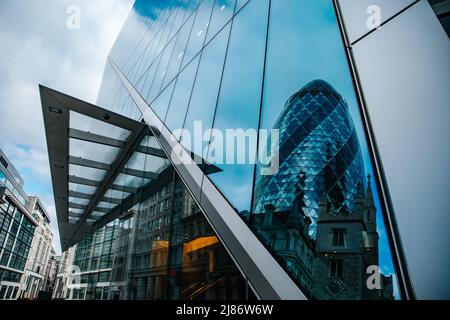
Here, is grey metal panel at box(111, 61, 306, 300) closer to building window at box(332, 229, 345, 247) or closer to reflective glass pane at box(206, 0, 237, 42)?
building window at box(332, 229, 345, 247)

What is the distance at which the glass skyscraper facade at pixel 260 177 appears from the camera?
94.4 inches

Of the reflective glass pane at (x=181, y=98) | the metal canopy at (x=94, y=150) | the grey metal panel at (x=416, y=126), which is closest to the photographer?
the grey metal panel at (x=416, y=126)

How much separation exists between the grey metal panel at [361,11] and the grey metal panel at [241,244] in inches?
98.2

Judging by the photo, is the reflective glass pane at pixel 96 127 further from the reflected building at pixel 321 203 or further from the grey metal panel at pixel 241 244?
the reflected building at pixel 321 203

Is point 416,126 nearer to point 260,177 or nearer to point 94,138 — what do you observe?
point 260,177

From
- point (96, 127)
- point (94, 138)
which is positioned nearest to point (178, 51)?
point (96, 127)

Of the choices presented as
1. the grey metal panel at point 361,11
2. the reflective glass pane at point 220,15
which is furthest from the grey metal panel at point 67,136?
the grey metal panel at point 361,11

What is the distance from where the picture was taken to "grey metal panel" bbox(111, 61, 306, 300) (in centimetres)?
265

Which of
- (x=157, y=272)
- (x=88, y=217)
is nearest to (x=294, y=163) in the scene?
(x=157, y=272)

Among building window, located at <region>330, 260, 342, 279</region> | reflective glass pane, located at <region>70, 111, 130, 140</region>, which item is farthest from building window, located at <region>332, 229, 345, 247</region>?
reflective glass pane, located at <region>70, 111, 130, 140</region>

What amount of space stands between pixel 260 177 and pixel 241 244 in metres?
0.88

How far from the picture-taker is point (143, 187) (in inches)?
344

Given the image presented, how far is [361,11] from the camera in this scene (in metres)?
2.98

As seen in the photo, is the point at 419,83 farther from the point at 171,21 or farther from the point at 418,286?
the point at 171,21
